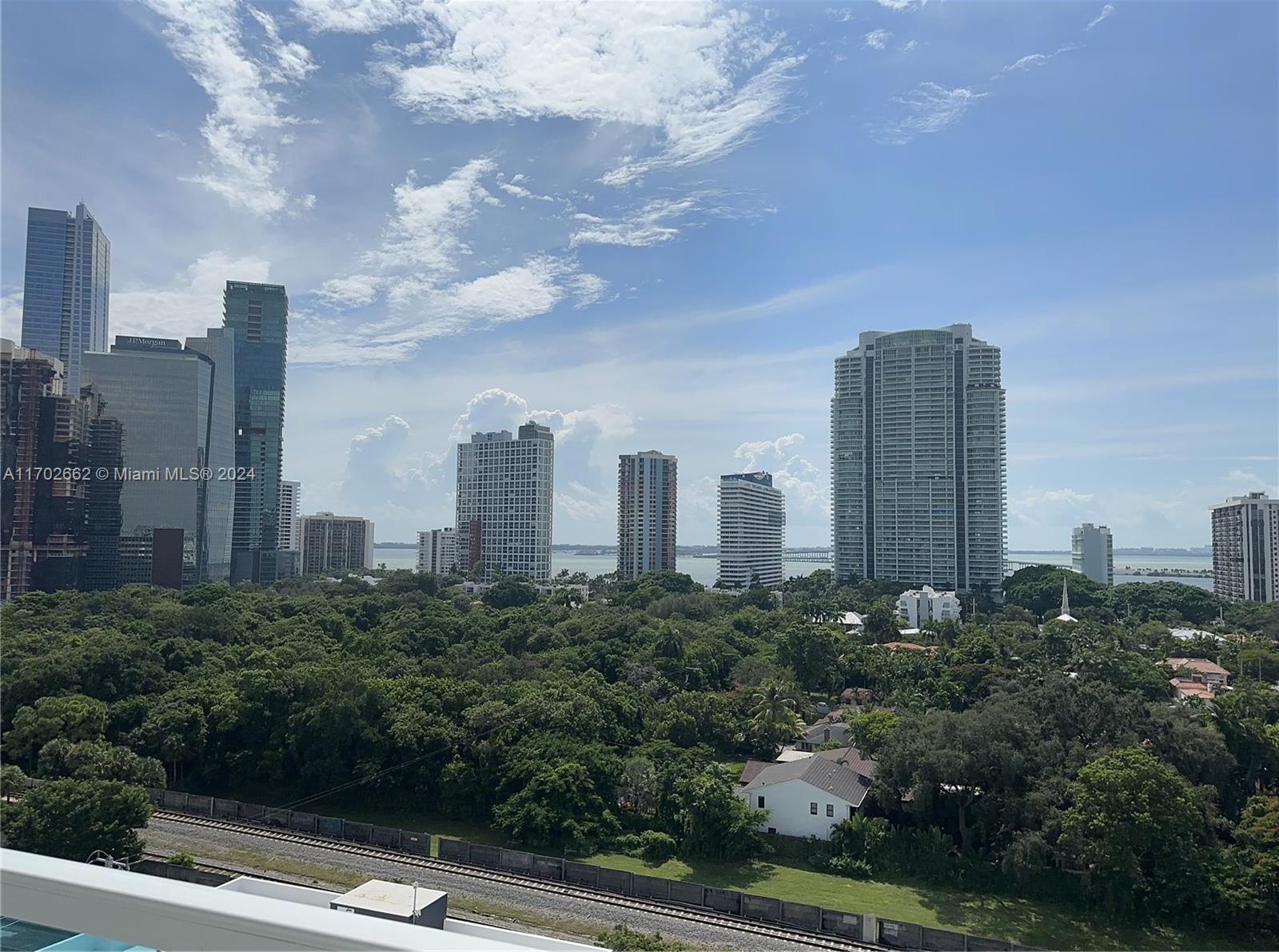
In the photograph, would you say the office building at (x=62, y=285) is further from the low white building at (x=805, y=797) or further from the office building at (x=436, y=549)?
the low white building at (x=805, y=797)

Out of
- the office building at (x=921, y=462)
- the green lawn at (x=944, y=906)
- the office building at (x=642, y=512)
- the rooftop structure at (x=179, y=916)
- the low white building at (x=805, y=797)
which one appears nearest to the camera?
the rooftop structure at (x=179, y=916)

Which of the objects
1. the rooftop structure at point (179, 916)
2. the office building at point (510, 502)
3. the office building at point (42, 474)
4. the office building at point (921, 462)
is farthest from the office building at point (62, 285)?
the rooftop structure at point (179, 916)

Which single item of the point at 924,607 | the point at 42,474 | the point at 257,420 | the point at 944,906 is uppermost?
the point at 257,420

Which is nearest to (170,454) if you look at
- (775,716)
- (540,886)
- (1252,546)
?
(775,716)

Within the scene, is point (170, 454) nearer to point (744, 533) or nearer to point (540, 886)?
point (540, 886)

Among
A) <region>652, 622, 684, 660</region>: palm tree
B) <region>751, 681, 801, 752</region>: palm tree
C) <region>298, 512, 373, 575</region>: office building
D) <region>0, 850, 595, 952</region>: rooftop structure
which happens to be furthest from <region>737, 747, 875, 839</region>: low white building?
<region>298, 512, 373, 575</region>: office building

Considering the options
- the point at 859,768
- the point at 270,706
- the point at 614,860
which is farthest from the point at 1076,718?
the point at 270,706

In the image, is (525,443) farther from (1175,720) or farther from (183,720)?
(1175,720)
